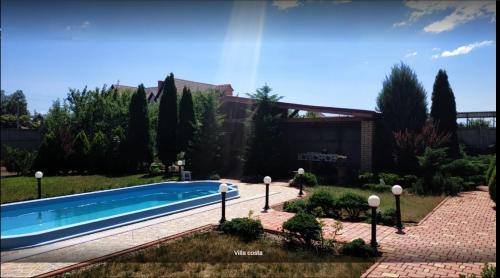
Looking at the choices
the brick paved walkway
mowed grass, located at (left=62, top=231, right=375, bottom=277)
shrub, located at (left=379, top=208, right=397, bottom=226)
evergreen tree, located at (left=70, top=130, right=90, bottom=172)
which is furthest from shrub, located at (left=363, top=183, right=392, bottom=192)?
evergreen tree, located at (left=70, top=130, right=90, bottom=172)

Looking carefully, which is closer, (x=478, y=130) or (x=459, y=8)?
(x=459, y=8)

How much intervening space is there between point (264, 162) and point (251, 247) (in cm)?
885

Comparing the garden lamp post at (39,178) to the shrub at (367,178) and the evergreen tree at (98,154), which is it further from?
the shrub at (367,178)

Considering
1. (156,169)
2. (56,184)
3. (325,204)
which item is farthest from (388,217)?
(56,184)

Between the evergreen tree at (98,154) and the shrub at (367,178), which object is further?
the shrub at (367,178)

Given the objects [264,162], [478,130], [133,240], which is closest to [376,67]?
[133,240]

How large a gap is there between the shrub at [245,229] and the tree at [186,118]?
16.7 feet

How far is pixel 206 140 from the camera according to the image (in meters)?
13.2

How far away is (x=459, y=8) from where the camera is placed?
3365mm

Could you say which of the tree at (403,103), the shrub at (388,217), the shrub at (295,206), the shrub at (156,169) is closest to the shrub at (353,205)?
the shrub at (388,217)

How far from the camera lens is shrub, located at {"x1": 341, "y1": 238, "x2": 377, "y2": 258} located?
5199mm

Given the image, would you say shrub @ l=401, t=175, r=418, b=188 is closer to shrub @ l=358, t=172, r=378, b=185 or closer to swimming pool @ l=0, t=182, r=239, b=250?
shrub @ l=358, t=172, r=378, b=185

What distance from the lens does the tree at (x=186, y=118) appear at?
11.4m

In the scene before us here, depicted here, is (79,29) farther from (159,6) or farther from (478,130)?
(478,130)
